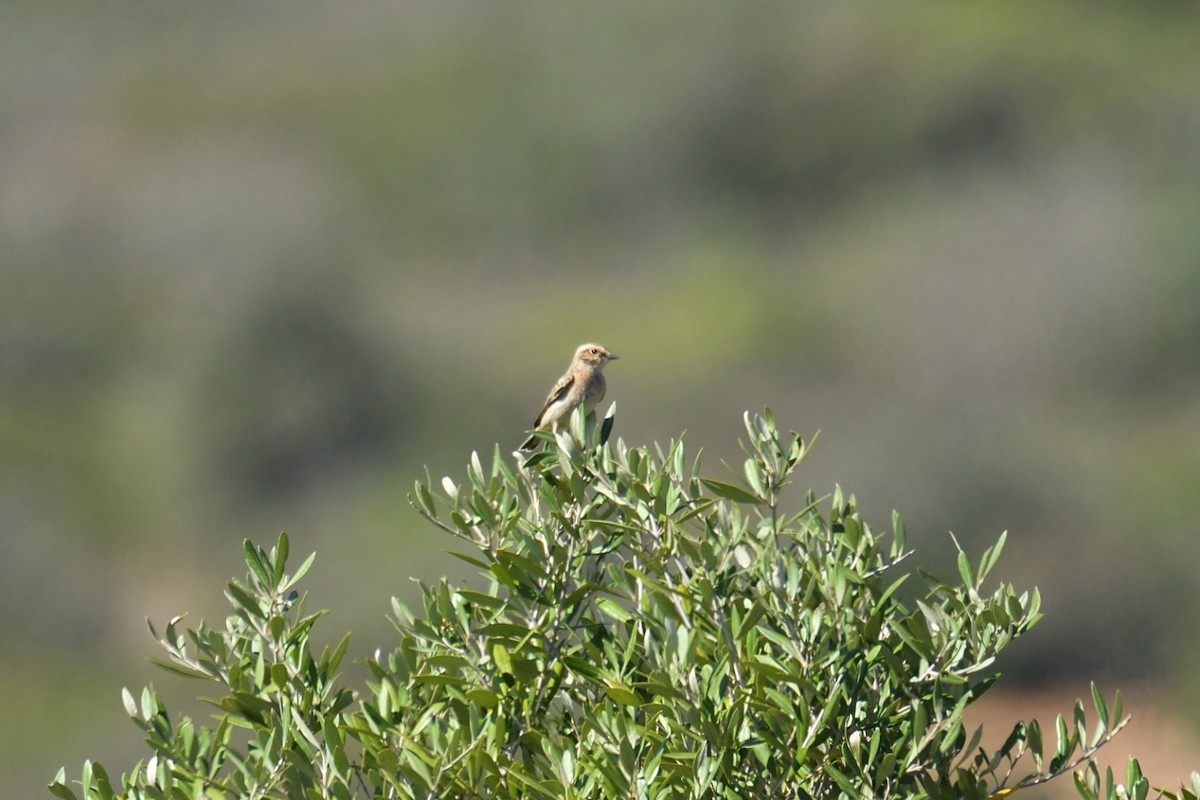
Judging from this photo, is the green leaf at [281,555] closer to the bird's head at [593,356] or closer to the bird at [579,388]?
the bird at [579,388]

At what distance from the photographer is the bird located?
7.99 meters

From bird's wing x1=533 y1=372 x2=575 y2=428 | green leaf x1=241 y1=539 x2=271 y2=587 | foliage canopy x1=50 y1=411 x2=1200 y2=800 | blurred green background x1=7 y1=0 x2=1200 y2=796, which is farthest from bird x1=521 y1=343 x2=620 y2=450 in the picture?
blurred green background x1=7 y1=0 x2=1200 y2=796

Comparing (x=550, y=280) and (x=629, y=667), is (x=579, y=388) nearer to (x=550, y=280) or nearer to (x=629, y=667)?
(x=629, y=667)

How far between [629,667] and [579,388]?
3670 mm

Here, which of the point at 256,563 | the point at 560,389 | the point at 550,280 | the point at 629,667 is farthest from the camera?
the point at 550,280

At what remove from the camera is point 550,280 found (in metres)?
41.2

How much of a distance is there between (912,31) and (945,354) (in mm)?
13537

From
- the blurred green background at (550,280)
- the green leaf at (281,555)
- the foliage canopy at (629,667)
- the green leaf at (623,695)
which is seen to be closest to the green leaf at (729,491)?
the foliage canopy at (629,667)

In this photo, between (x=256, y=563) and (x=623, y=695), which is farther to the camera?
(x=256, y=563)

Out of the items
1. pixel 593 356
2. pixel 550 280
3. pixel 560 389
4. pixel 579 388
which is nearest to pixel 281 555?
pixel 579 388

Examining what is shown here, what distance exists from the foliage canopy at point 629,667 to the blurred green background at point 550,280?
15.8 metres

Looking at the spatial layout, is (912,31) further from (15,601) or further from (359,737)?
(359,737)

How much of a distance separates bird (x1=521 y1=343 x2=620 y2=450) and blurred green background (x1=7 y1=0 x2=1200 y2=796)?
41.8 ft

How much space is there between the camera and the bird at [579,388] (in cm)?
799
